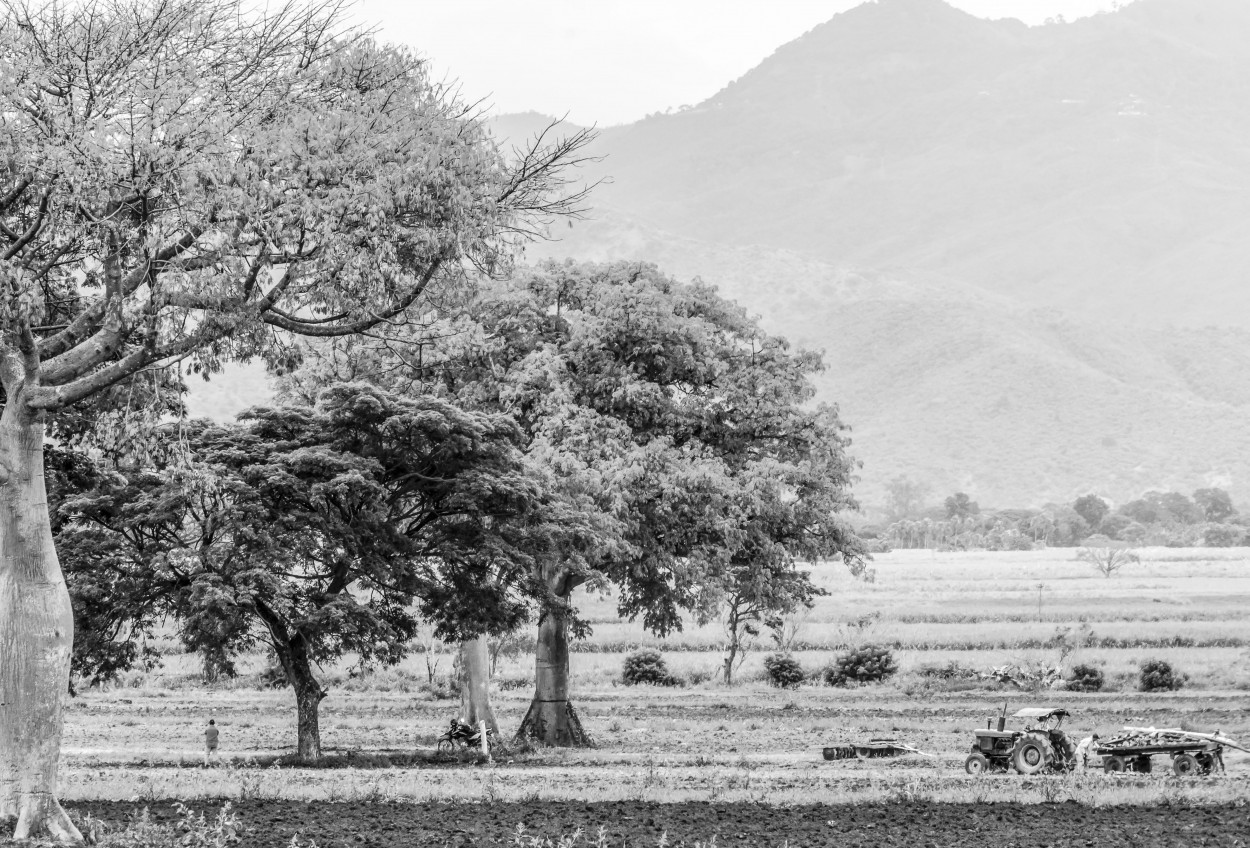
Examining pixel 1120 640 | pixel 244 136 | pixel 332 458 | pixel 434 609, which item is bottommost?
pixel 1120 640

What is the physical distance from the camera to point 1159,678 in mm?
47188

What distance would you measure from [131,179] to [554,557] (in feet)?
54.2

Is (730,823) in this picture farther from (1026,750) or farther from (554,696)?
(554,696)

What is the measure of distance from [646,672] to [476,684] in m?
22.0

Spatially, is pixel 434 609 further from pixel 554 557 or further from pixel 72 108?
pixel 72 108

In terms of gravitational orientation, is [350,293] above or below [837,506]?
above

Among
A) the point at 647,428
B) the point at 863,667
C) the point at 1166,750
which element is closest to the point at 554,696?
the point at 647,428

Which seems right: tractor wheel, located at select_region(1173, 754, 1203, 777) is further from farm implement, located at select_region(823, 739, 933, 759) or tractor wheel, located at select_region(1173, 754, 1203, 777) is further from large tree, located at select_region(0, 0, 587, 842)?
large tree, located at select_region(0, 0, 587, 842)

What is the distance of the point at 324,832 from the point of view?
15.1 meters

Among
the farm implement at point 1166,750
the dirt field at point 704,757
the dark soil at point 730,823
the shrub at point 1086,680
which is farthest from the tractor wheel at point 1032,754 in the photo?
the shrub at point 1086,680

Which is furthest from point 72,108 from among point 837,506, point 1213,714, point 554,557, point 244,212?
point 1213,714

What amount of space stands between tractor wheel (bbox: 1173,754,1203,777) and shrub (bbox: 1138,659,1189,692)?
26.0m

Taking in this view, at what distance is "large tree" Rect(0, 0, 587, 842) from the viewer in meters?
13.8

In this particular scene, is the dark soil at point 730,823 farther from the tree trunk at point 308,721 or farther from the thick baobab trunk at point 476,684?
the thick baobab trunk at point 476,684
